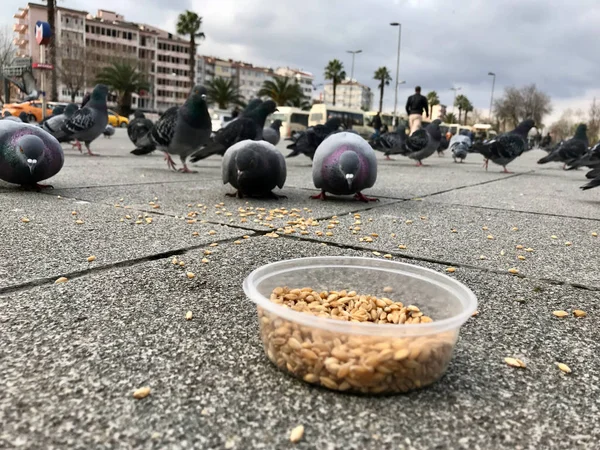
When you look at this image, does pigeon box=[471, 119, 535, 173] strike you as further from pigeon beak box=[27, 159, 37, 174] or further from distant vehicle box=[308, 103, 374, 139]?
distant vehicle box=[308, 103, 374, 139]

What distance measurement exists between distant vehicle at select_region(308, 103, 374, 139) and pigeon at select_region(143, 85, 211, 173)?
27.7 m

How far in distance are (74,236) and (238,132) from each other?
5178 millimetres

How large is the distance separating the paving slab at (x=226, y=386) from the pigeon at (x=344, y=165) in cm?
261

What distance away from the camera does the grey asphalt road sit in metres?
1.10

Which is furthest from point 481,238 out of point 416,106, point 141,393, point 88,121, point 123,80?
point 123,80

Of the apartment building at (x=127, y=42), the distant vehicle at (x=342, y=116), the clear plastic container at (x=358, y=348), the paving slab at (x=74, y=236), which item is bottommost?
the paving slab at (x=74, y=236)

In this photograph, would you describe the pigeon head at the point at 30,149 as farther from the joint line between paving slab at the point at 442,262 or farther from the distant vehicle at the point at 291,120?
the distant vehicle at the point at 291,120

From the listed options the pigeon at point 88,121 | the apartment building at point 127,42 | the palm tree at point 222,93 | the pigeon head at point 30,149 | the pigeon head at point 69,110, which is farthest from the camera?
the apartment building at point 127,42

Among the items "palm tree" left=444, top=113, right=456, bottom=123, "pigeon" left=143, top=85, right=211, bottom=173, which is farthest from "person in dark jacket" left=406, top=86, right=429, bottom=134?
"palm tree" left=444, top=113, right=456, bottom=123

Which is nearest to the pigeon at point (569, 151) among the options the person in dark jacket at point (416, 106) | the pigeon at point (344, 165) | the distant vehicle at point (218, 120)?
the person in dark jacket at point (416, 106)

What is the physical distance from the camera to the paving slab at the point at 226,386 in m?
1.08

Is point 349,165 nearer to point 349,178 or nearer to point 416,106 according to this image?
point 349,178

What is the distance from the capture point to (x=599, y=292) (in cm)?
220

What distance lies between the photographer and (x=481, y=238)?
3314 mm
